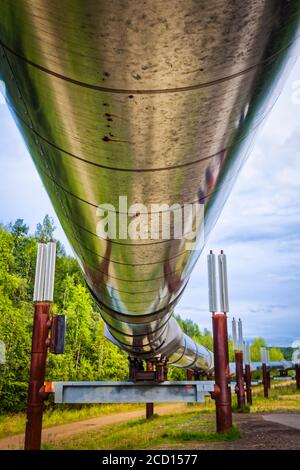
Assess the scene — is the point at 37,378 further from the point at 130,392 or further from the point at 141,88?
the point at 141,88

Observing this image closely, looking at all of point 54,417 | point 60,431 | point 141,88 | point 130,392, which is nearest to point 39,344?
point 130,392

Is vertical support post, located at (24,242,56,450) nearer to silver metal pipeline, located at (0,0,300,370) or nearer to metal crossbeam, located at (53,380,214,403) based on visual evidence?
metal crossbeam, located at (53,380,214,403)

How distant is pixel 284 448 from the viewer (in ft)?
24.0

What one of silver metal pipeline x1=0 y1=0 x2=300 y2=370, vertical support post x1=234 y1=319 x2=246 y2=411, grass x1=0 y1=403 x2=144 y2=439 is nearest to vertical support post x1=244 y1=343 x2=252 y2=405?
vertical support post x1=234 y1=319 x2=246 y2=411

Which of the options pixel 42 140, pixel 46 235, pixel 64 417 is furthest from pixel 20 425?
pixel 46 235

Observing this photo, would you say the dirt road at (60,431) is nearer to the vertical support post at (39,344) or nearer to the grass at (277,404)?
the vertical support post at (39,344)

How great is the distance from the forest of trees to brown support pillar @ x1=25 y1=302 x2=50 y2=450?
686 centimetres

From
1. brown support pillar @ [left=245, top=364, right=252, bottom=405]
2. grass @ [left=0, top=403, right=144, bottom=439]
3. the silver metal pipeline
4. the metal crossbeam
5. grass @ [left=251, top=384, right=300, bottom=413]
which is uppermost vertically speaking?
the silver metal pipeline

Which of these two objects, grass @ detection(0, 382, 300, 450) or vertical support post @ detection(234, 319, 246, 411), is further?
vertical support post @ detection(234, 319, 246, 411)

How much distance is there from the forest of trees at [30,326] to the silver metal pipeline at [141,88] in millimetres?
12365

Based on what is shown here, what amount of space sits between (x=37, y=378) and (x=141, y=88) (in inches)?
257

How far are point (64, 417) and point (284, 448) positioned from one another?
13.4 metres

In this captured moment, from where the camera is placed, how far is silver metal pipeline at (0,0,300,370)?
114 centimetres

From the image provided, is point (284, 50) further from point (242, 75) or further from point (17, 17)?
point (17, 17)
